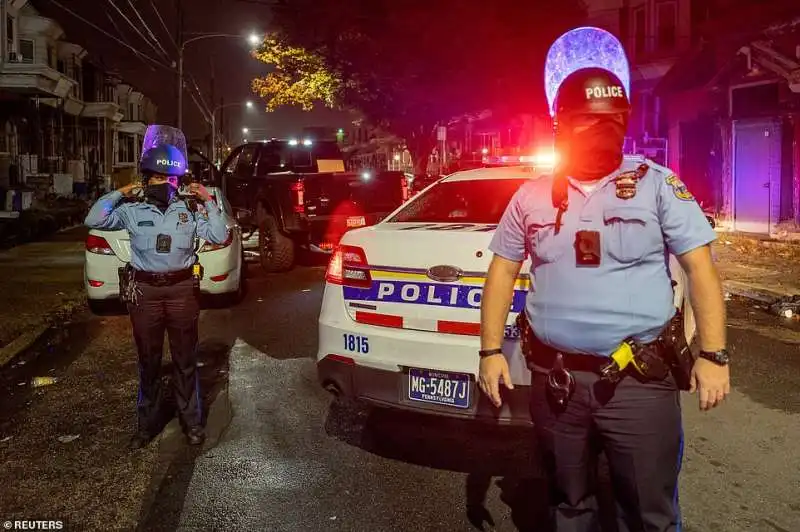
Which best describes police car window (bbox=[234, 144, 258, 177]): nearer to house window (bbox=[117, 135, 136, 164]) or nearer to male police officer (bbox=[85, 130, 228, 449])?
male police officer (bbox=[85, 130, 228, 449])

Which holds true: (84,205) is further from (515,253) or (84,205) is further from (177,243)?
(515,253)

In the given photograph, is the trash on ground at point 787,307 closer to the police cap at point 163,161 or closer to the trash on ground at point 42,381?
the police cap at point 163,161

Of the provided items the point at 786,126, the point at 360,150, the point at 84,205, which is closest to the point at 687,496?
the point at 786,126

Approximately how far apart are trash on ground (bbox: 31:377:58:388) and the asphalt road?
0.37 ft

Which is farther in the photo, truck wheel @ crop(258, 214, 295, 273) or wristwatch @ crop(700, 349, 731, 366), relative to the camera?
truck wheel @ crop(258, 214, 295, 273)

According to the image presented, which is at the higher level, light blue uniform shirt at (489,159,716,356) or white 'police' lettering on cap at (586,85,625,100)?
white 'police' lettering on cap at (586,85,625,100)

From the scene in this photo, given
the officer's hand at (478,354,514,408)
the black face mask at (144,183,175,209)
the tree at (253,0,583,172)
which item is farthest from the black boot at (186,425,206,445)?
the tree at (253,0,583,172)

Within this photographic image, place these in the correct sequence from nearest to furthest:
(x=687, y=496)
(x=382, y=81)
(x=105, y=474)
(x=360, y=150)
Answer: (x=687, y=496) → (x=105, y=474) → (x=382, y=81) → (x=360, y=150)

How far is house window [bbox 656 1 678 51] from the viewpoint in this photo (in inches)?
816

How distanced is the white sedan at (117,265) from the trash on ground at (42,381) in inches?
74.2

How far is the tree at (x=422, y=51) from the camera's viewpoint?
79.4ft

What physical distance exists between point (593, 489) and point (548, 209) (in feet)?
3.21

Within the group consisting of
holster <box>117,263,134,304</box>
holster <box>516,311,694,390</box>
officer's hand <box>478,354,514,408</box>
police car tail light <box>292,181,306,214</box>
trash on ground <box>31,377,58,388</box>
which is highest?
police car tail light <box>292,181,306,214</box>

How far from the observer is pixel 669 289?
7.93 ft
